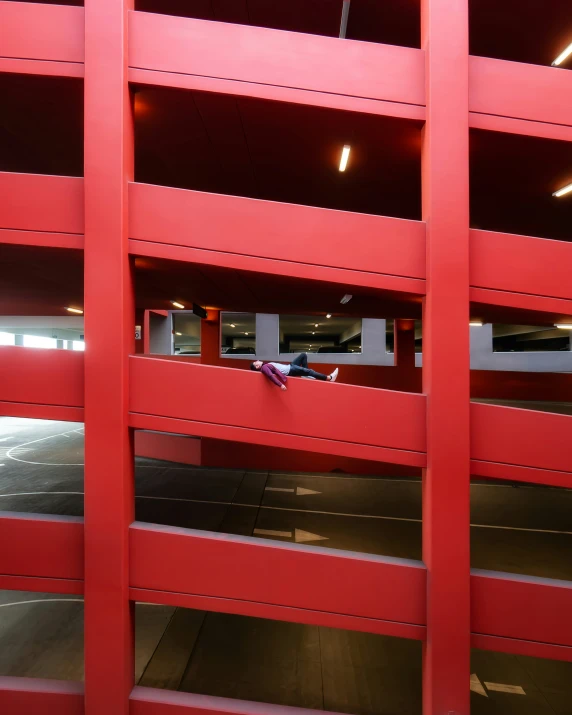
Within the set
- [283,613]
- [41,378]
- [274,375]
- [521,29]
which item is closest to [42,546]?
[41,378]

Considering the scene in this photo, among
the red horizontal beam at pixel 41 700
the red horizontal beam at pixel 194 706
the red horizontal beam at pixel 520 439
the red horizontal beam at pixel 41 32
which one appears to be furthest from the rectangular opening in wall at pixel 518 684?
the red horizontal beam at pixel 41 32

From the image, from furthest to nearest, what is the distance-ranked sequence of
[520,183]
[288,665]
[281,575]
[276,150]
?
[520,183] → [276,150] → [288,665] → [281,575]

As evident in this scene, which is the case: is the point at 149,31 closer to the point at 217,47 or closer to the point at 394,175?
the point at 217,47

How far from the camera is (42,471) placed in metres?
14.5

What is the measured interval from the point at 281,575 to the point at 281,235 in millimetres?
4599

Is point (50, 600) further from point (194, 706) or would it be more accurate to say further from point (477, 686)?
point (477, 686)

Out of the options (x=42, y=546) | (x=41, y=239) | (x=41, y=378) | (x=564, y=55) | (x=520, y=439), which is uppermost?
(x=564, y=55)

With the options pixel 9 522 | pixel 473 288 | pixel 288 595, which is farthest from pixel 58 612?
pixel 473 288

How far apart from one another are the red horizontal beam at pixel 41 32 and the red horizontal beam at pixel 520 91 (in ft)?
18.1

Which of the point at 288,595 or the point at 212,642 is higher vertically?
the point at 288,595

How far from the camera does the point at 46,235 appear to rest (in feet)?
15.1

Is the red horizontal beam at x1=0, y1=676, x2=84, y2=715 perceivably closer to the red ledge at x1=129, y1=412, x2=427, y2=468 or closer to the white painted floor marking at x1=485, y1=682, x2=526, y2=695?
the red ledge at x1=129, y1=412, x2=427, y2=468

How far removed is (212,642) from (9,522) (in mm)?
4210

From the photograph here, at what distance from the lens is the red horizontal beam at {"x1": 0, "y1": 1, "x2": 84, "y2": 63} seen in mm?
4527
